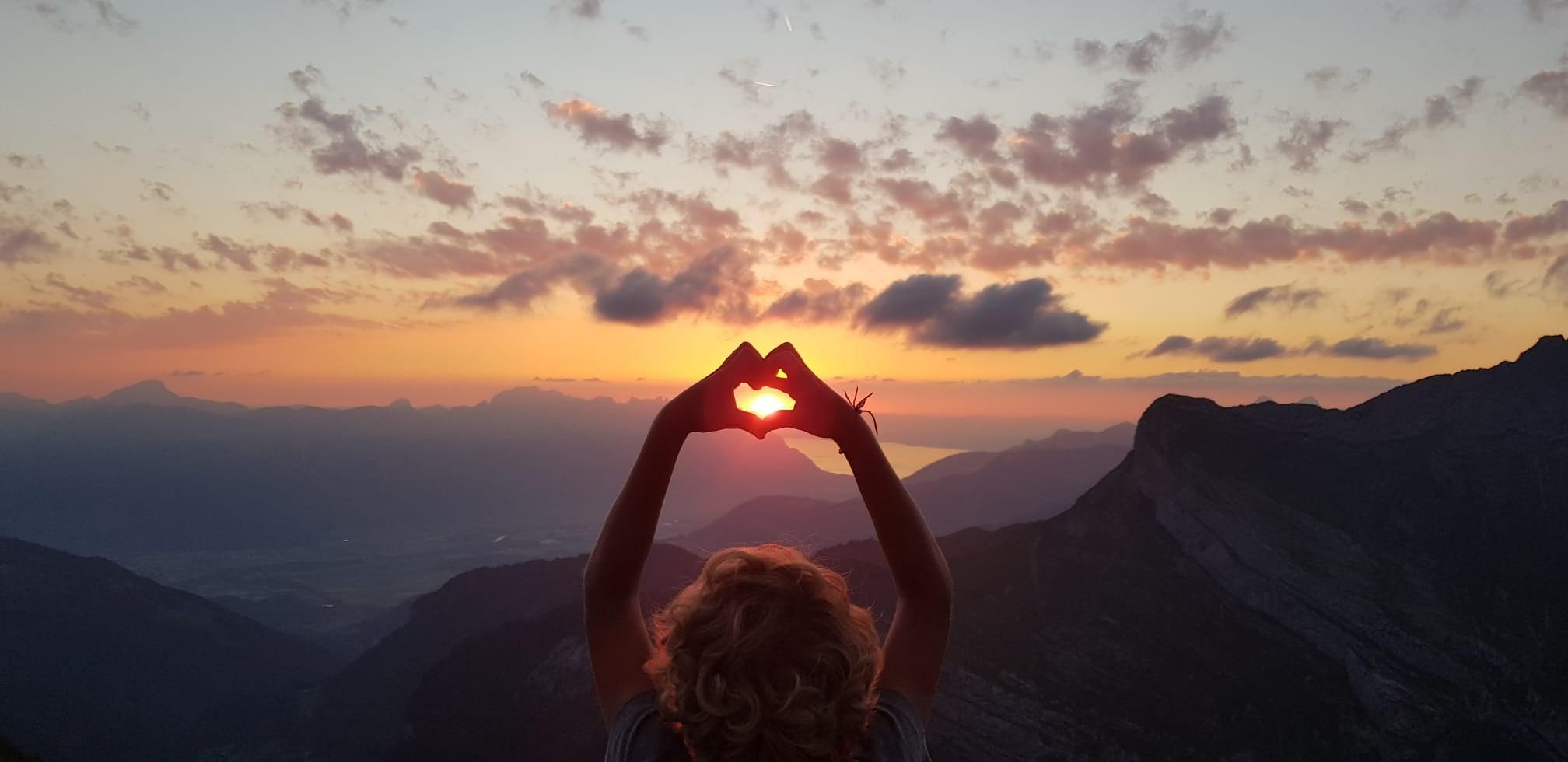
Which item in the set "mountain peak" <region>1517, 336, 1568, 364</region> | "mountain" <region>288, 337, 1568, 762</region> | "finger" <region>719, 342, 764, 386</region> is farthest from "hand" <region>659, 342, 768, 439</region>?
"mountain peak" <region>1517, 336, 1568, 364</region>

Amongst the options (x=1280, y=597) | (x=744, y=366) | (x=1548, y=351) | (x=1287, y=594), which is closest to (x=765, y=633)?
(x=744, y=366)

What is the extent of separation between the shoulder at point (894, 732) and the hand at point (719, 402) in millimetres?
1205

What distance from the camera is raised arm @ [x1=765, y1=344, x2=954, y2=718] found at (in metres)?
3.56

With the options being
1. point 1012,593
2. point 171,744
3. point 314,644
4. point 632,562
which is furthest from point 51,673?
point 632,562

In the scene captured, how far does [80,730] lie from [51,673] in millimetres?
23889

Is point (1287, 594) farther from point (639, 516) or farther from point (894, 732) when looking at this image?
point (639, 516)

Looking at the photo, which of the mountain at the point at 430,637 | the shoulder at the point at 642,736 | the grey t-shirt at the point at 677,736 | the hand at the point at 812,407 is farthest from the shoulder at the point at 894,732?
A: the mountain at the point at 430,637

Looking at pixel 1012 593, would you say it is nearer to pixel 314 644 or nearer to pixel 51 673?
pixel 51 673

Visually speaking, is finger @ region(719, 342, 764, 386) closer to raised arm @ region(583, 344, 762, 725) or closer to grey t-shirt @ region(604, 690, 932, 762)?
raised arm @ region(583, 344, 762, 725)

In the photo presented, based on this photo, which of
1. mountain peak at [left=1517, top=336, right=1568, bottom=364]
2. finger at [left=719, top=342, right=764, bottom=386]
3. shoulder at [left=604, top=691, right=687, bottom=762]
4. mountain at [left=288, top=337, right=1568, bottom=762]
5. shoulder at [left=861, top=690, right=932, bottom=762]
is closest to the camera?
shoulder at [left=604, top=691, right=687, bottom=762]

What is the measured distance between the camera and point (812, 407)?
11.8ft

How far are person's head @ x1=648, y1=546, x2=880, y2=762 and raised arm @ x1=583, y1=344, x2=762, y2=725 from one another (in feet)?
1.87

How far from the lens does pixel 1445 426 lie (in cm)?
5262

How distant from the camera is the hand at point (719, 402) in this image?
136 inches
